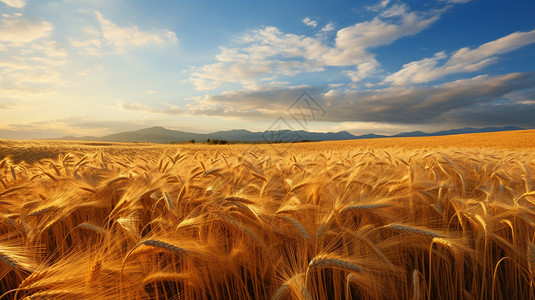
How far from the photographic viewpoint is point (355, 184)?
2328 mm

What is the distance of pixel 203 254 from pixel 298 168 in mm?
2084

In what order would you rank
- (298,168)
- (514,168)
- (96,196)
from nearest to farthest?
1. (96,196)
2. (298,168)
3. (514,168)

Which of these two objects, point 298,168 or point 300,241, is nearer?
point 300,241

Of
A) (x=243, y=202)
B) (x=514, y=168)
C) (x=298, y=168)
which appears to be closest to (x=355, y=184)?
(x=298, y=168)

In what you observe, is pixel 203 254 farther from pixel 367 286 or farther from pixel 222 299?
pixel 367 286

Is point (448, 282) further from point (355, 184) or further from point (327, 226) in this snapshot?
Result: point (355, 184)

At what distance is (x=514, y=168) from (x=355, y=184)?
286 cm

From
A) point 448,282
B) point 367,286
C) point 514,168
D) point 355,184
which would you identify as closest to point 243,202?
point 367,286

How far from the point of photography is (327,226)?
1.51 metres

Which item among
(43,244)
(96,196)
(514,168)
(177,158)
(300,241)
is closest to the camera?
(300,241)

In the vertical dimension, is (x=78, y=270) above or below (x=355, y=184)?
below

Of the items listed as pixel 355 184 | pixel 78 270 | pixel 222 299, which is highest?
pixel 355 184

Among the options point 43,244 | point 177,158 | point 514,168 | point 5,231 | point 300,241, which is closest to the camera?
point 300,241

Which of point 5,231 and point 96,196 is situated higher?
point 96,196
